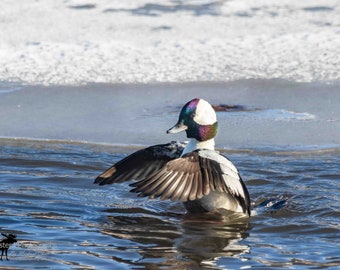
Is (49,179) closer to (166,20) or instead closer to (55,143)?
(55,143)

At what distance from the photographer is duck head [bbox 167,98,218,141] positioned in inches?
262

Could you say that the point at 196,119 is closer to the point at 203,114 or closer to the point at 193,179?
the point at 203,114

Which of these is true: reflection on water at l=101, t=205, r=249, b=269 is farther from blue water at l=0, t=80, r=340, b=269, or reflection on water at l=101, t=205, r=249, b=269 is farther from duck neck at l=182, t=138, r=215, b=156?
duck neck at l=182, t=138, r=215, b=156

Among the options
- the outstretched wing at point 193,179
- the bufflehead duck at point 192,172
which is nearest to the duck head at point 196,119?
the bufflehead duck at point 192,172

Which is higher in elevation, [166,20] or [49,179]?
[166,20]

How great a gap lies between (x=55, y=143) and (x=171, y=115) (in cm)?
118

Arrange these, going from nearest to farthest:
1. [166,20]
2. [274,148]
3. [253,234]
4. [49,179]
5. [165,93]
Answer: [253,234]
[49,179]
[274,148]
[165,93]
[166,20]

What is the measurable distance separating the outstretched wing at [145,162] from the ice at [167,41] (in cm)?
270

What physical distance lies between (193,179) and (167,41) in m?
4.73

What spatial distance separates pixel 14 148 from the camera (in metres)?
8.02

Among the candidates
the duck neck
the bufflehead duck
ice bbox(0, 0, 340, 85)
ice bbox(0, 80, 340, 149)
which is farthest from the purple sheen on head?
ice bbox(0, 0, 340, 85)

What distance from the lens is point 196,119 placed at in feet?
21.8

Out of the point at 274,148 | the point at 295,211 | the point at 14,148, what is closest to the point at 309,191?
the point at 295,211

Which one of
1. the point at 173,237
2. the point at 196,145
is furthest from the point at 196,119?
the point at 173,237
